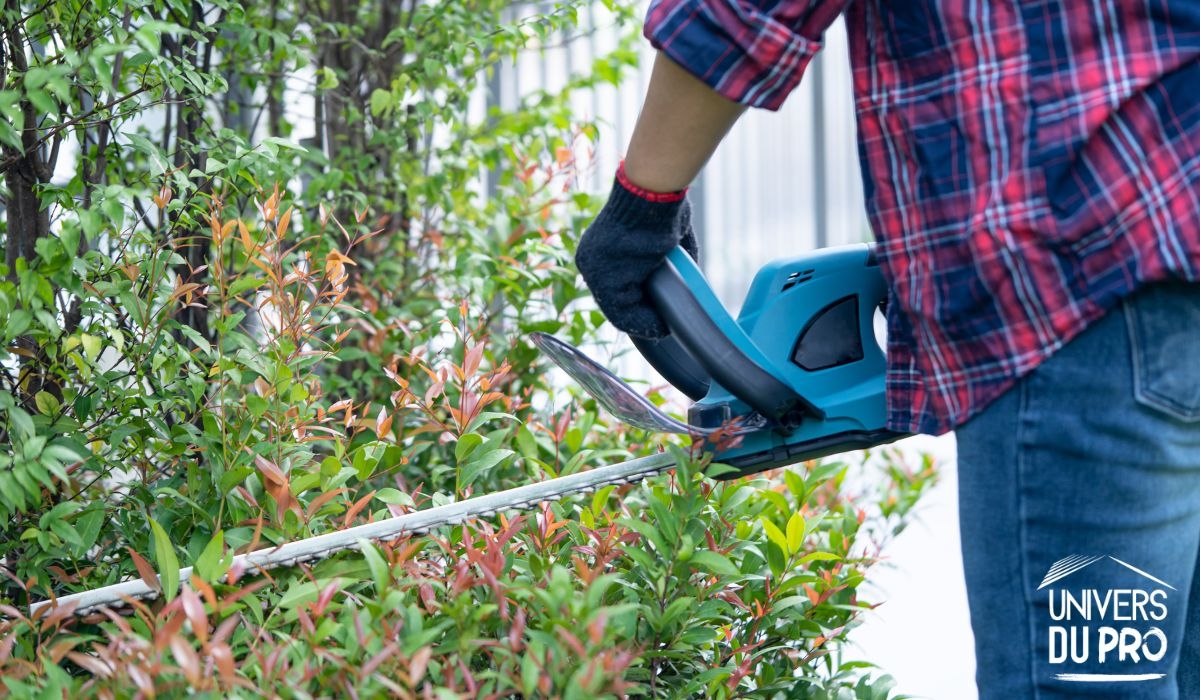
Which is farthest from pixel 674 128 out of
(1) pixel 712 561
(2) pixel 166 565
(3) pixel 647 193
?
(2) pixel 166 565

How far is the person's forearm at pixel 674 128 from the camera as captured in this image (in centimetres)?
115

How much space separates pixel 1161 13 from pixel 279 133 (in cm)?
192

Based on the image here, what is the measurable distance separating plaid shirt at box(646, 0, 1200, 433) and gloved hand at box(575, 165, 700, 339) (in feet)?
0.59

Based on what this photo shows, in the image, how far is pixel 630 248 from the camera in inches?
51.2

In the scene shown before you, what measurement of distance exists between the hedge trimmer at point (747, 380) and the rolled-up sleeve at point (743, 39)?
285mm

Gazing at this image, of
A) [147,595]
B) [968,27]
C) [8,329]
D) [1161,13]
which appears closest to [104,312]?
[8,329]

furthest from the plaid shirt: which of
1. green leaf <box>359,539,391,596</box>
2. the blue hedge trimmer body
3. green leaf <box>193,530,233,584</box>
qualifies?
green leaf <box>193,530,233,584</box>

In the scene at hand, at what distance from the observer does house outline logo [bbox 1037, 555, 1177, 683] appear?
107cm

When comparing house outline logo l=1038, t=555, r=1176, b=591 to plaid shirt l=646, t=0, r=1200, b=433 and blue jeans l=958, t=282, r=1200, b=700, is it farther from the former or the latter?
A: plaid shirt l=646, t=0, r=1200, b=433

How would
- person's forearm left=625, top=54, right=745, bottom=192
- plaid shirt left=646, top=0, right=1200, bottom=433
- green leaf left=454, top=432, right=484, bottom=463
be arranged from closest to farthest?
Answer: plaid shirt left=646, top=0, right=1200, bottom=433, person's forearm left=625, top=54, right=745, bottom=192, green leaf left=454, top=432, right=484, bottom=463

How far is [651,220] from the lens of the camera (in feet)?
4.17

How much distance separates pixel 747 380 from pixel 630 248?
0.21 m

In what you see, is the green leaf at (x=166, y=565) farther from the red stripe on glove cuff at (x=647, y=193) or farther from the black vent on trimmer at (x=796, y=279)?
the black vent on trimmer at (x=796, y=279)

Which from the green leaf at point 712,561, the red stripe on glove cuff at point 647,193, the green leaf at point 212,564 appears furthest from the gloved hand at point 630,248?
the green leaf at point 212,564
